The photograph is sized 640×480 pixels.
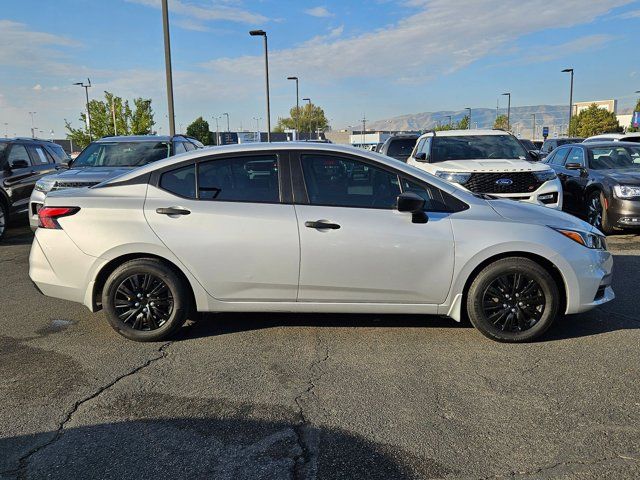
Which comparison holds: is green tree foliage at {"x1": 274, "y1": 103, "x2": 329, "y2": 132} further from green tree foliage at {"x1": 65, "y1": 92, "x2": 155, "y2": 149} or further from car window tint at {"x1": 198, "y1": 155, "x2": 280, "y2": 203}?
car window tint at {"x1": 198, "y1": 155, "x2": 280, "y2": 203}

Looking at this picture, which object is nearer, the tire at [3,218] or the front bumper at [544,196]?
the front bumper at [544,196]

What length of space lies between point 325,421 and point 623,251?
22.8 feet

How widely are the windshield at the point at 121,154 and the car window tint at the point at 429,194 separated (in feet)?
21.0

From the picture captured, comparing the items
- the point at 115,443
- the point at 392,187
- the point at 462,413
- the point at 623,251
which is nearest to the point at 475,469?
the point at 462,413

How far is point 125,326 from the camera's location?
4555mm

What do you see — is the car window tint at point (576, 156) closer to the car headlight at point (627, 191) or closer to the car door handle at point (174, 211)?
the car headlight at point (627, 191)

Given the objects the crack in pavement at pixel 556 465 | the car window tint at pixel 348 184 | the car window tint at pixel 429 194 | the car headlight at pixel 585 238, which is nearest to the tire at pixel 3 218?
the car window tint at pixel 348 184

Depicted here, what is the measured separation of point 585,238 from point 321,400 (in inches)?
106

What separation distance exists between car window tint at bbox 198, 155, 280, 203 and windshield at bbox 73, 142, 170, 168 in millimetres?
5434

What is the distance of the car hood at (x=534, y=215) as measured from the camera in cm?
445

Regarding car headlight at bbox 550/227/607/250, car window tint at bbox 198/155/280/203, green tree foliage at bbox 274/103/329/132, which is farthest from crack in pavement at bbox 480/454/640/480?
green tree foliage at bbox 274/103/329/132

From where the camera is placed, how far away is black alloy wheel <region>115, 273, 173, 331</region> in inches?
178

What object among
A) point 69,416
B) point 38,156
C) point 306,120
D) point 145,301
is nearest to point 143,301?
point 145,301

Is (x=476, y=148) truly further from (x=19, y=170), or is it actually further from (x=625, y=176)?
(x=19, y=170)
